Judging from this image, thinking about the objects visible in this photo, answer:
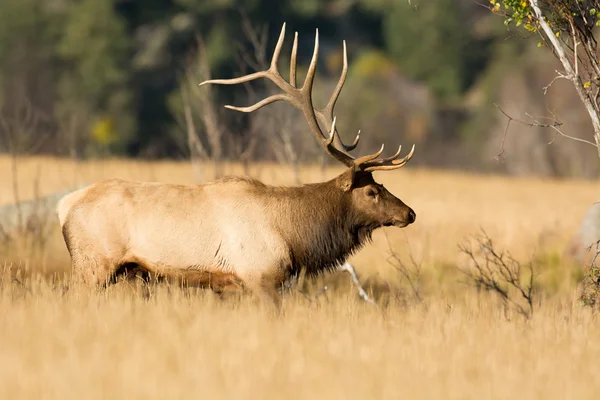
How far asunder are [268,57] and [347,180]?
35772 millimetres

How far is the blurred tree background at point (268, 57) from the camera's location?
170ft

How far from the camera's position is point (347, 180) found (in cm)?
936

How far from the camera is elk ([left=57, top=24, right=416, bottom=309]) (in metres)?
8.91

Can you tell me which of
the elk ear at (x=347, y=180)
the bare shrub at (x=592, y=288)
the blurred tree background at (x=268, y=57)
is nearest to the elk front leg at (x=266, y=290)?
the elk ear at (x=347, y=180)

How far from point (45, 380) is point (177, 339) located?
124 cm

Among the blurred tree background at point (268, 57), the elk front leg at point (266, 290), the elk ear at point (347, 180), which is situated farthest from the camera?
the blurred tree background at point (268, 57)

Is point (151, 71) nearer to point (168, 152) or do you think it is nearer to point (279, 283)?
point (168, 152)

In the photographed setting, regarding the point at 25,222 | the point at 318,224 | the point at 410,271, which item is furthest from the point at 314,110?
the point at 25,222

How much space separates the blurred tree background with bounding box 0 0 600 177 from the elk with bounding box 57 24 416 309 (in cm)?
3181

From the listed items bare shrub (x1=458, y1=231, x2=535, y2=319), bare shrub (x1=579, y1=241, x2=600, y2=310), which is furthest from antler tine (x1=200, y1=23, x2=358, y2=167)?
bare shrub (x1=579, y1=241, x2=600, y2=310)

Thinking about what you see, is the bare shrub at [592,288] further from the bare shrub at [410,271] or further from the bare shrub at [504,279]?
the bare shrub at [410,271]

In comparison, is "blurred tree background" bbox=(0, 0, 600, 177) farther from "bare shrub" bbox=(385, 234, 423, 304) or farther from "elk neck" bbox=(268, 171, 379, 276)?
"elk neck" bbox=(268, 171, 379, 276)

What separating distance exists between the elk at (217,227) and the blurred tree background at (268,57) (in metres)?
31.8

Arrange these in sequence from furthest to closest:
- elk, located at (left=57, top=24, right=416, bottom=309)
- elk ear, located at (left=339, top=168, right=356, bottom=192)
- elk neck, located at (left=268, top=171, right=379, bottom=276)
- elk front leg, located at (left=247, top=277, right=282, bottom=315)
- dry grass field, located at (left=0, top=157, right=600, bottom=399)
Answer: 1. elk ear, located at (left=339, top=168, right=356, bottom=192)
2. elk neck, located at (left=268, top=171, right=379, bottom=276)
3. elk, located at (left=57, top=24, right=416, bottom=309)
4. elk front leg, located at (left=247, top=277, right=282, bottom=315)
5. dry grass field, located at (left=0, top=157, right=600, bottom=399)
